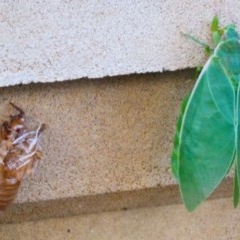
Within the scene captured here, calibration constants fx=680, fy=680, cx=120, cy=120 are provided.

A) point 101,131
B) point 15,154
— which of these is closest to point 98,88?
point 101,131

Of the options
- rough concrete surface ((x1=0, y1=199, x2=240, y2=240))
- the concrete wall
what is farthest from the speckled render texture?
rough concrete surface ((x1=0, y1=199, x2=240, y2=240))

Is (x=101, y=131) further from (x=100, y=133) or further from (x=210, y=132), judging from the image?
(x=210, y=132)

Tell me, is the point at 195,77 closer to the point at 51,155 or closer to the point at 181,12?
the point at 181,12

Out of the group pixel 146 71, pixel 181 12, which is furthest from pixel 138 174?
pixel 181 12

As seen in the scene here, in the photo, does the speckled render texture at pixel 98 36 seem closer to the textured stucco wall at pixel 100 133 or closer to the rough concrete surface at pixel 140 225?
the textured stucco wall at pixel 100 133

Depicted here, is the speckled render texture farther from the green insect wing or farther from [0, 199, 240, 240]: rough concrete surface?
[0, 199, 240, 240]: rough concrete surface

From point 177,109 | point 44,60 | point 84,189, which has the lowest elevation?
point 84,189

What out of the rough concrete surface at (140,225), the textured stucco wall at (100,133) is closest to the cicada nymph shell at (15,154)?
the textured stucco wall at (100,133)
